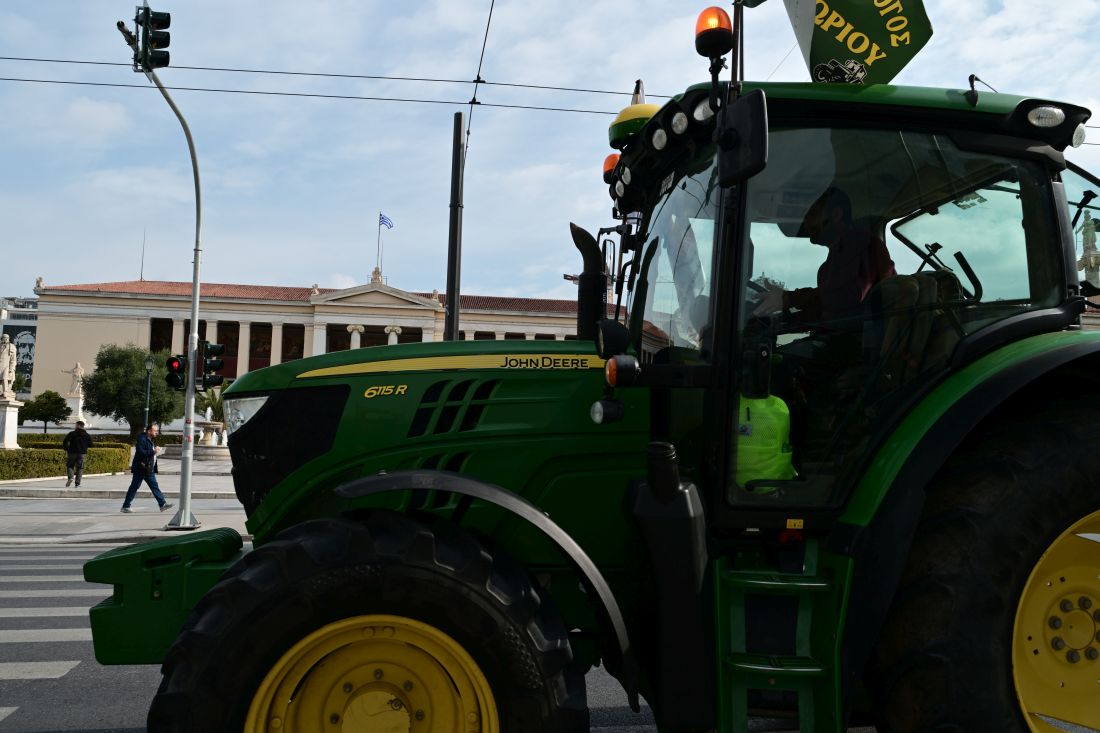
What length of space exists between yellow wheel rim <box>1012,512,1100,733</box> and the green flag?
201 cm

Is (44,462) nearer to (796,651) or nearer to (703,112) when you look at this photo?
(703,112)

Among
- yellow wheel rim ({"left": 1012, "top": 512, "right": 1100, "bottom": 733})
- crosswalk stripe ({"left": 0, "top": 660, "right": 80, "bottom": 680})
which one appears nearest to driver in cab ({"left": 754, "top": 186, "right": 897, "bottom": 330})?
yellow wheel rim ({"left": 1012, "top": 512, "right": 1100, "bottom": 733})

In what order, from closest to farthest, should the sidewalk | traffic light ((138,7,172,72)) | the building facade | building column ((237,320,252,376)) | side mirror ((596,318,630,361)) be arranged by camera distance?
side mirror ((596,318,630,361)) < traffic light ((138,7,172,72)) < the sidewalk < building column ((237,320,252,376)) < the building facade

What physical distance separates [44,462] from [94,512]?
34.8 feet

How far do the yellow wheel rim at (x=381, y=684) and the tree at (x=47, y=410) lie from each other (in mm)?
63999

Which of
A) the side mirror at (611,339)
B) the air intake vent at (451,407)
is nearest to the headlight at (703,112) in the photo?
the side mirror at (611,339)

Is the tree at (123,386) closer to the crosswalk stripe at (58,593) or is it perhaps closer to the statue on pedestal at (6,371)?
the statue on pedestal at (6,371)

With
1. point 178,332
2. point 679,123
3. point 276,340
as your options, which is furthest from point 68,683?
point 178,332

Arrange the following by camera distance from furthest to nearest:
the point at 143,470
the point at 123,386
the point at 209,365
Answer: the point at 123,386, the point at 143,470, the point at 209,365

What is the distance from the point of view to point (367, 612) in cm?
247

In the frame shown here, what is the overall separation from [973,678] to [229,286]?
8968 cm

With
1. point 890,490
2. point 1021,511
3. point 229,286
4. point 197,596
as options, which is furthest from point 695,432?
point 229,286

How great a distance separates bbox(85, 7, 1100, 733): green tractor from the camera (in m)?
2.47

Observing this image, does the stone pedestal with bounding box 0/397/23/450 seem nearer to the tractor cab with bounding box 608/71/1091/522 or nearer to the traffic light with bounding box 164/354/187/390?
the traffic light with bounding box 164/354/187/390
